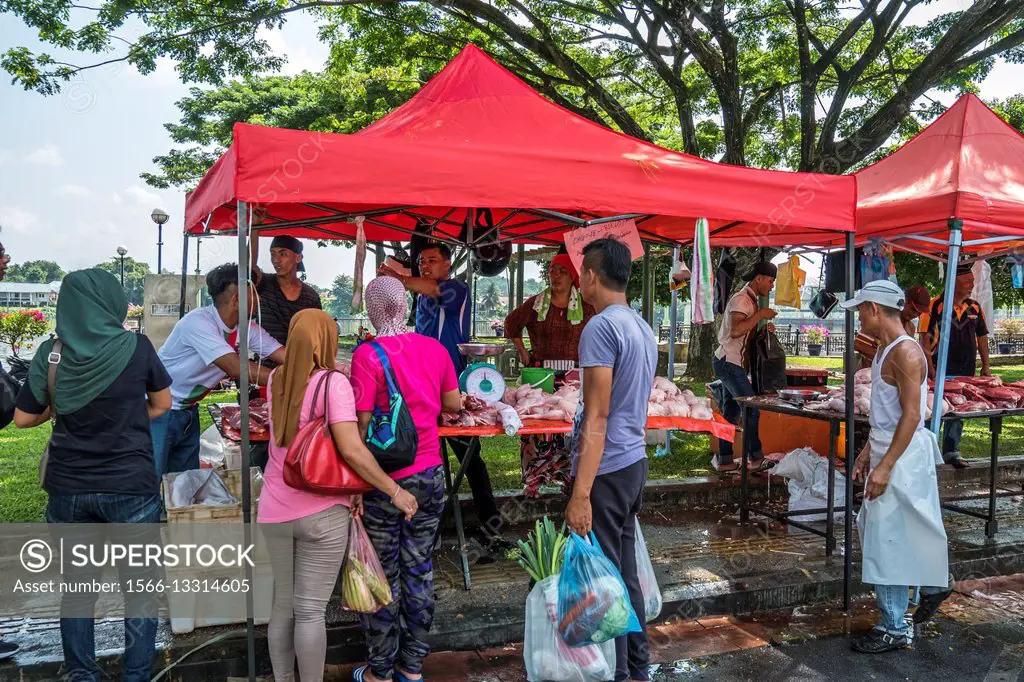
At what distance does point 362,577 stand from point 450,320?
218cm

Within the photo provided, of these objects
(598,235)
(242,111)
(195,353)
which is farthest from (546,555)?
(242,111)

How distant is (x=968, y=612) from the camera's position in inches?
187

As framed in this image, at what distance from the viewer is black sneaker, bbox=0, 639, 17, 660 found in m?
3.59

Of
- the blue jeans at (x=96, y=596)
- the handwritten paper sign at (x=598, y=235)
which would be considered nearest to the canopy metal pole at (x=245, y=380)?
the blue jeans at (x=96, y=596)

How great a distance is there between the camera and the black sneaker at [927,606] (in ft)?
13.8

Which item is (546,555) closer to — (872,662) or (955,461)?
(872,662)

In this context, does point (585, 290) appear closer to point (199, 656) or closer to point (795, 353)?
point (199, 656)

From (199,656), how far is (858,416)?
4.66m

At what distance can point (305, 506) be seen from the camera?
3119 mm

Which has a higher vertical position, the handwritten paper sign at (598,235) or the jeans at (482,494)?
the handwritten paper sign at (598,235)

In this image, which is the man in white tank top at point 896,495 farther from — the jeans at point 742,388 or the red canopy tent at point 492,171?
the jeans at point 742,388

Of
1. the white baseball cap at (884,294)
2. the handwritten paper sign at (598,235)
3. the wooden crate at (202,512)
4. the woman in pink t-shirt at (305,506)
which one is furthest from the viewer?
the handwritten paper sign at (598,235)

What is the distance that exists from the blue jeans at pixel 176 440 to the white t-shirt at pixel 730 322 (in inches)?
195

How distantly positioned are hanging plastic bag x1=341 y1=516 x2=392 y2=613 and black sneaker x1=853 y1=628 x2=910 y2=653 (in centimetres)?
270
